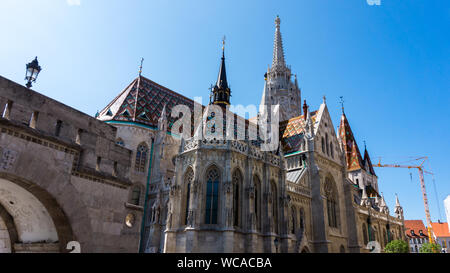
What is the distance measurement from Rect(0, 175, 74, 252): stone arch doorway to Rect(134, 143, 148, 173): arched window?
2061 centimetres

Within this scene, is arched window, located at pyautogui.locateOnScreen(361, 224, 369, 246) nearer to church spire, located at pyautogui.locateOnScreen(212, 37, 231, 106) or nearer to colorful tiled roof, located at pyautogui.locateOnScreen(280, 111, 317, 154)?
colorful tiled roof, located at pyautogui.locateOnScreen(280, 111, 317, 154)

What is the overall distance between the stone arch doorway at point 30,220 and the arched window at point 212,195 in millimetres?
12543

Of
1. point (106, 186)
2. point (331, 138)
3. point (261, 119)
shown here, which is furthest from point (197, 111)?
point (106, 186)

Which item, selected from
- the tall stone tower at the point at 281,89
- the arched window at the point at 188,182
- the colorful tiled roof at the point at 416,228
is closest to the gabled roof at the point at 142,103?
the arched window at the point at 188,182

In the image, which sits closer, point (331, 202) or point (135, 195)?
point (135, 195)

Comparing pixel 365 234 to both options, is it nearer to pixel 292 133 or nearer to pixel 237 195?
pixel 292 133

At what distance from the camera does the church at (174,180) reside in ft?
17.8

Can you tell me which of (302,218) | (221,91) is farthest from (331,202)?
(221,91)

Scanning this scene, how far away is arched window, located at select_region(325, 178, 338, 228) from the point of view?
28062 millimetres

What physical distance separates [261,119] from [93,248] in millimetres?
32166

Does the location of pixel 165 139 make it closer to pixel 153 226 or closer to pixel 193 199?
pixel 153 226

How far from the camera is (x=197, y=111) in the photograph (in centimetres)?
3550

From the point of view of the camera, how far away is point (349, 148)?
186ft

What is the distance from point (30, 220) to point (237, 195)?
14.3m
